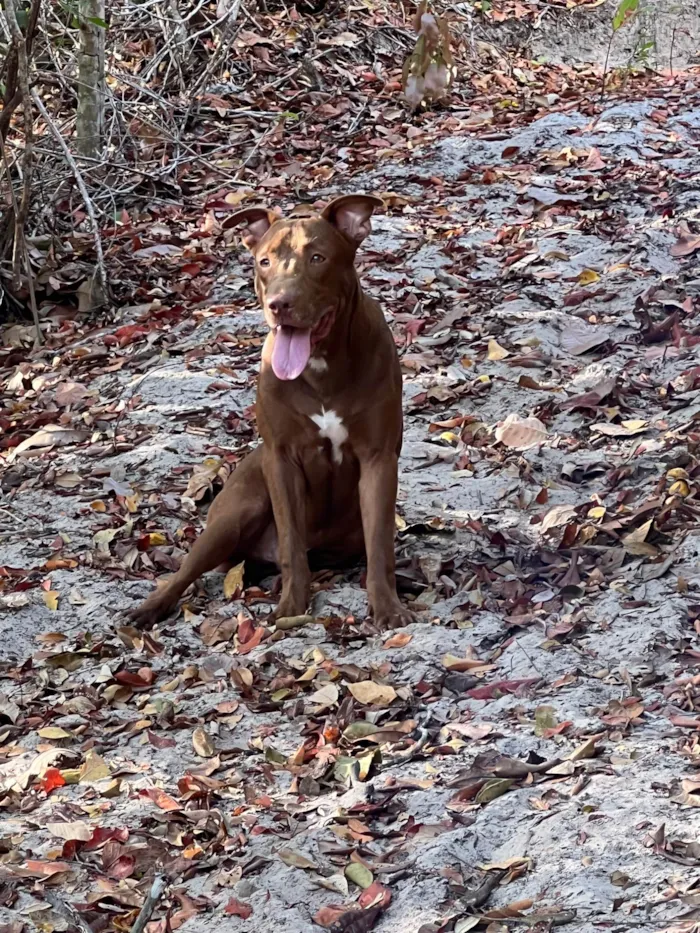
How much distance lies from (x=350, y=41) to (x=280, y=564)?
22.9 feet

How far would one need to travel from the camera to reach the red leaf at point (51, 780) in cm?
402

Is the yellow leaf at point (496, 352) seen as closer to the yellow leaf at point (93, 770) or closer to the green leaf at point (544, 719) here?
the green leaf at point (544, 719)

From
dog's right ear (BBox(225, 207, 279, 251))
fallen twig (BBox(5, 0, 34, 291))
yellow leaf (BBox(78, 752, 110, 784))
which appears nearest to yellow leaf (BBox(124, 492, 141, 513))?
dog's right ear (BBox(225, 207, 279, 251))

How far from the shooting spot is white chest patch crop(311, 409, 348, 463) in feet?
16.7

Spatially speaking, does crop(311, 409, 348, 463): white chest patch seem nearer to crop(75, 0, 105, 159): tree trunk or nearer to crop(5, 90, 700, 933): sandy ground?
crop(5, 90, 700, 933): sandy ground

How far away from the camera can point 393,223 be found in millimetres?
8602

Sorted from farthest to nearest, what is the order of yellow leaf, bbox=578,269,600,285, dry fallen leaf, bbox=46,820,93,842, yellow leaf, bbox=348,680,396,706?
yellow leaf, bbox=578,269,600,285 < yellow leaf, bbox=348,680,396,706 < dry fallen leaf, bbox=46,820,93,842

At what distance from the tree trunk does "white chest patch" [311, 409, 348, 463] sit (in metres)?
4.57

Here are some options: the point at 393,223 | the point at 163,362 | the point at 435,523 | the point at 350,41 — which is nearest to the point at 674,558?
the point at 435,523

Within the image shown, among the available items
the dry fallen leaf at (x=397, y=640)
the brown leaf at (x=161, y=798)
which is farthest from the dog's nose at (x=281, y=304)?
the brown leaf at (x=161, y=798)

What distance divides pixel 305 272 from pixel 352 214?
1.26 feet

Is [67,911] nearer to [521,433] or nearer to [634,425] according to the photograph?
[521,433]

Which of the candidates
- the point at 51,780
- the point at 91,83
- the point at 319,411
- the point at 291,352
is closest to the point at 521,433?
the point at 319,411

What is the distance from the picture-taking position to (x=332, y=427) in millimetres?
5125
